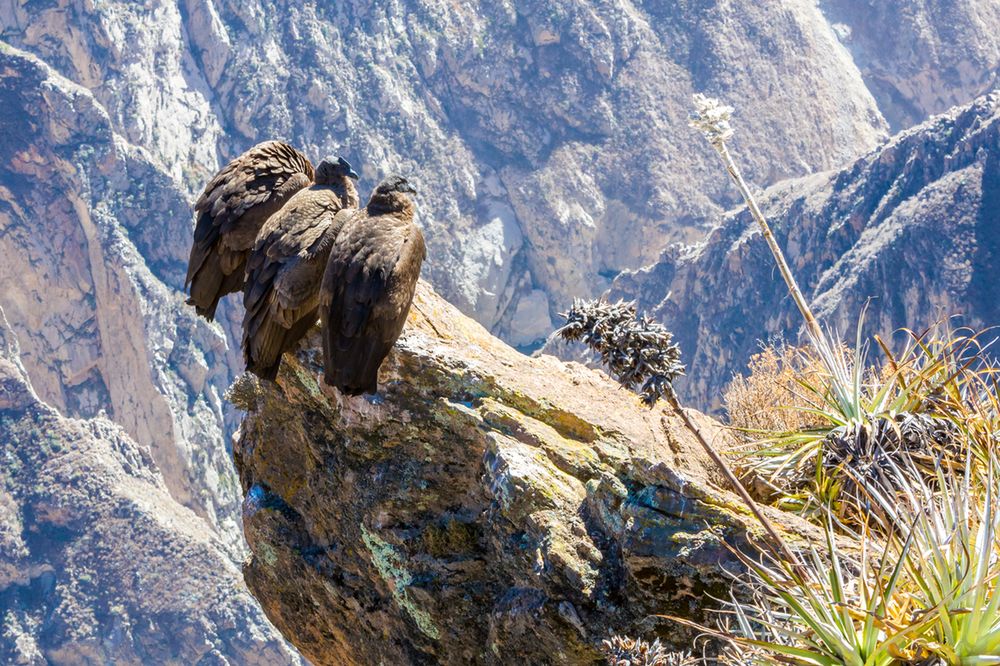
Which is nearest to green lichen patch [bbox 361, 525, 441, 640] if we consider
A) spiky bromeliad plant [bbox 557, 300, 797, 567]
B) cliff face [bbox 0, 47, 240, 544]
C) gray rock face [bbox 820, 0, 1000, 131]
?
spiky bromeliad plant [bbox 557, 300, 797, 567]

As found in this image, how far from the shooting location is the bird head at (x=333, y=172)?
8.49 metres

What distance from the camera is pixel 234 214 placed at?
7.90 meters

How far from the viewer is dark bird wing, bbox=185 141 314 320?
25.9ft

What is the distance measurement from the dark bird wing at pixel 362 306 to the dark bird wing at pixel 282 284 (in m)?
0.28

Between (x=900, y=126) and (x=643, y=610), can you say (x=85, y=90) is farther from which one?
(x=643, y=610)

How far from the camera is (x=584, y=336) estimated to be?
4.82 meters

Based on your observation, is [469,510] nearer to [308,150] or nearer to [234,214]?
[234,214]

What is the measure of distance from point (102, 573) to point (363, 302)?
2737 inches

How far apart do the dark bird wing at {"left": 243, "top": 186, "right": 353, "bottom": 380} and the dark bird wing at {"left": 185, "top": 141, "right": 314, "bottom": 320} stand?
0.72 m

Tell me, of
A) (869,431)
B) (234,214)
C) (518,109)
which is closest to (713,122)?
(869,431)

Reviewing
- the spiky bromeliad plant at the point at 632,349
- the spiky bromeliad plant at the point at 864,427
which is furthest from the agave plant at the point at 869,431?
the spiky bromeliad plant at the point at 632,349

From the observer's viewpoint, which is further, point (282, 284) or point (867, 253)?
point (867, 253)

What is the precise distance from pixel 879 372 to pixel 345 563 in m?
4.59

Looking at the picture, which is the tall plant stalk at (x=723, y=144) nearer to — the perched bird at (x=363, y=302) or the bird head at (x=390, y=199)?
the bird head at (x=390, y=199)
